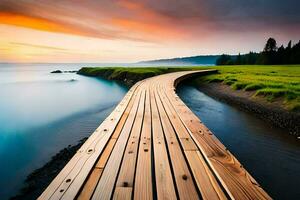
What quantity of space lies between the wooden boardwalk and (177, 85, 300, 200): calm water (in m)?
2.21

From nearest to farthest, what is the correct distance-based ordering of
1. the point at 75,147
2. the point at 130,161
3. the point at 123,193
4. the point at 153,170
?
the point at 123,193 < the point at 153,170 < the point at 130,161 < the point at 75,147

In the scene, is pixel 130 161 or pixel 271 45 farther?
pixel 271 45

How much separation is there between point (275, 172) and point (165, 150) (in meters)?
3.60

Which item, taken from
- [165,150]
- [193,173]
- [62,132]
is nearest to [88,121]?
[62,132]

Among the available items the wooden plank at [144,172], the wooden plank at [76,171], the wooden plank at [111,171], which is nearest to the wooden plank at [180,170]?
the wooden plank at [144,172]

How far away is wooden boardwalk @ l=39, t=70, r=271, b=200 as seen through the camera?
2.32 metres

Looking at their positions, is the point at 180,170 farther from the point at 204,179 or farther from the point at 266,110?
the point at 266,110

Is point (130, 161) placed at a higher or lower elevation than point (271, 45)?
lower

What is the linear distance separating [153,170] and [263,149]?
5.18m

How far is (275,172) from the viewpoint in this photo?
17.2 ft

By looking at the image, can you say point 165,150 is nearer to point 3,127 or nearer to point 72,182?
point 72,182

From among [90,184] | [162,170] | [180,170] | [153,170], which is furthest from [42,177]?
[180,170]

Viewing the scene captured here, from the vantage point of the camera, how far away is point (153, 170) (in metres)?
2.97

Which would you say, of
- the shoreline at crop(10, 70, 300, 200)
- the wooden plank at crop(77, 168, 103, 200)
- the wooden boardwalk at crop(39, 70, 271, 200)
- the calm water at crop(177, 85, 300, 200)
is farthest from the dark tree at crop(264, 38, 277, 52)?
the wooden plank at crop(77, 168, 103, 200)
